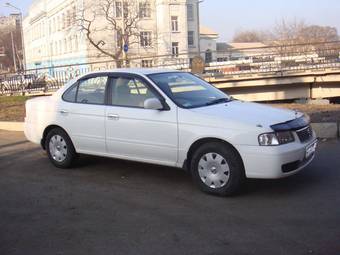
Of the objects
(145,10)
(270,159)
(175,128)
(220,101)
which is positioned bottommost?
(270,159)

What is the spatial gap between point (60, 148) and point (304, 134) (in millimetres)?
3768

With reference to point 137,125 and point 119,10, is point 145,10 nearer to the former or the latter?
point 119,10

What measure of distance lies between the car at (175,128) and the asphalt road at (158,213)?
1.22 feet

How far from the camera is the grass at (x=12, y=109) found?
14.8 m

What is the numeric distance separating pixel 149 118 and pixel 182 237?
7.21ft

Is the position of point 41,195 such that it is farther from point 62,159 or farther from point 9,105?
point 9,105

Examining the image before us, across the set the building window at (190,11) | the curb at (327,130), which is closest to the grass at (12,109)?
the curb at (327,130)

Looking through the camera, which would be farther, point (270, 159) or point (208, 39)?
point (208, 39)

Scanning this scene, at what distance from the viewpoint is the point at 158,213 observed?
558cm

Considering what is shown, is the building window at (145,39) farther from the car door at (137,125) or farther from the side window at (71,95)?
the car door at (137,125)

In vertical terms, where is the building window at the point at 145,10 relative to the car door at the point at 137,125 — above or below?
above

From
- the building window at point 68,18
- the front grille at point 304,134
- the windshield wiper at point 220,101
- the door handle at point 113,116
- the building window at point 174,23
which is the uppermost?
the building window at point 68,18

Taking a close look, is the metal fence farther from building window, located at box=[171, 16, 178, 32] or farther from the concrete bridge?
building window, located at box=[171, 16, 178, 32]

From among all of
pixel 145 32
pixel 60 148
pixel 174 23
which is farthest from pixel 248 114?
pixel 174 23
